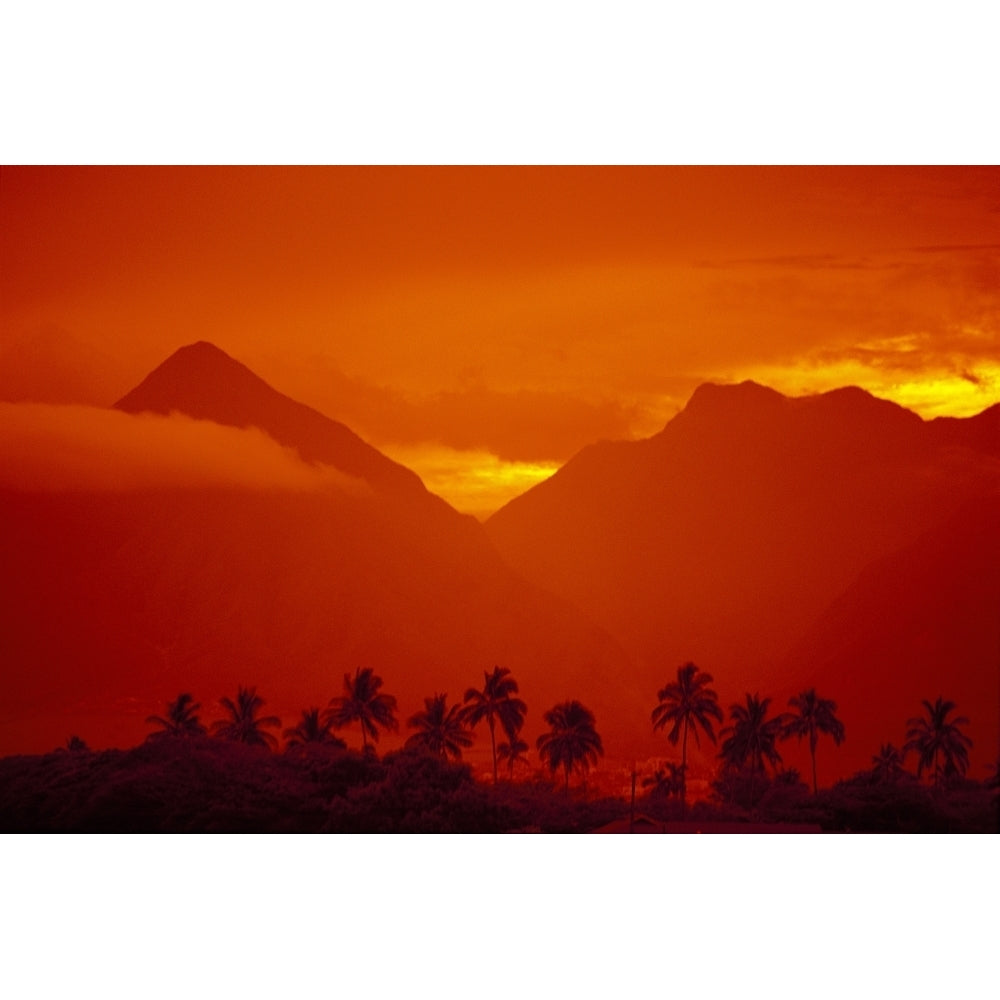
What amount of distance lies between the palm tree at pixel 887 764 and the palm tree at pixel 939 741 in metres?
0.15

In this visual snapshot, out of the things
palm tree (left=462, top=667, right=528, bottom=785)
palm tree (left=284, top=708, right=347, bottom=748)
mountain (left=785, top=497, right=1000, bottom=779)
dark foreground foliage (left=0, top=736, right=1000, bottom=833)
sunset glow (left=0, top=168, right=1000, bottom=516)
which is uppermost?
sunset glow (left=0, top=168, right=1000, bottom=516)

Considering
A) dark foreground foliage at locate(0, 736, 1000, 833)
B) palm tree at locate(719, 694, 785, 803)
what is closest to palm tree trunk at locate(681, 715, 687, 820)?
dark foreground foliage at locate(0, 736, 1000, 833)

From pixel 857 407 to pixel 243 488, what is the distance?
24.7 feet

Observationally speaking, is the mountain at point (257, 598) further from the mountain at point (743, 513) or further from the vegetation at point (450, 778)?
the mountain at point (743, 513)

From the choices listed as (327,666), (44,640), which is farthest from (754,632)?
(44,640)

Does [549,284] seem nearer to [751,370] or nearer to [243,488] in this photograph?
[751,370]

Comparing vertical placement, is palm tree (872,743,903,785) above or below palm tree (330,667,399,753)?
below

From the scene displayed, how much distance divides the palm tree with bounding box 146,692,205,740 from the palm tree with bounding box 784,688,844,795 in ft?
22.5

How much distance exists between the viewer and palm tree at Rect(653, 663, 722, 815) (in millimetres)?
17953

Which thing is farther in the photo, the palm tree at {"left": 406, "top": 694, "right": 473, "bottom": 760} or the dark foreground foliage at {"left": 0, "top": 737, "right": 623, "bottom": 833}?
the palm tree at {"left": 406, "top": 694, "right": 473, "bottom": 760}

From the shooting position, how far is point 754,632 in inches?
725

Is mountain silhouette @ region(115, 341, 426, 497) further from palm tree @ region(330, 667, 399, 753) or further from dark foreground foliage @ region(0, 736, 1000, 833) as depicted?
dark foreground foliage @ region(0, 736, 1000, 833)

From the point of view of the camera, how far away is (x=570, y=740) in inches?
704

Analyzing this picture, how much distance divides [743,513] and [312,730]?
5.80m
